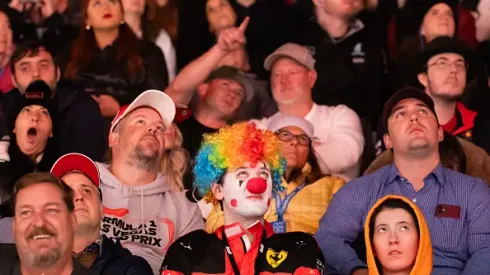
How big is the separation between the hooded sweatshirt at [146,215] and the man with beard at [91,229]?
0.44 m

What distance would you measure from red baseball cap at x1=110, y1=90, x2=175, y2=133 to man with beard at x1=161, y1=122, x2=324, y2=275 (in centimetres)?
94

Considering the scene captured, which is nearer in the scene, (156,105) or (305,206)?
(305,206)

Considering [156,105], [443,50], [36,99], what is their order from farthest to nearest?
1. [443,50]
2. [36,99]
3. [156,105]

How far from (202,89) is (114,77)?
49 cm

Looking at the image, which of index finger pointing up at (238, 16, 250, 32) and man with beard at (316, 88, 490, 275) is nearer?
man with beard at (316, 88, 490, 275)

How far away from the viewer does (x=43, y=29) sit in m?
8.10

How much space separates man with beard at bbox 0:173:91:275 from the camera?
5.59 metres

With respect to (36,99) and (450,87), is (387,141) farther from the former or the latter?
(36,99)

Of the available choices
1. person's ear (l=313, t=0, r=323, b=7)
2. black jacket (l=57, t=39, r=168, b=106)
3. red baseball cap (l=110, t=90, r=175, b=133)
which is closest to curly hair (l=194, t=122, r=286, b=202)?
red baseball cap (l=110, t=90, r=175, b=133)

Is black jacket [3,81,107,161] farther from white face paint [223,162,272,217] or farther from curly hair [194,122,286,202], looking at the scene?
white face paint [223,162,272,217]

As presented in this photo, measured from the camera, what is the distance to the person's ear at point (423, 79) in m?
7.57

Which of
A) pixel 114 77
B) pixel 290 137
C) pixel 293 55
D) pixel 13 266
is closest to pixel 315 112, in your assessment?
pixel 293 55

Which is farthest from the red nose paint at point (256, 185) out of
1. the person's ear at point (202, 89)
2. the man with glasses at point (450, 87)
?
the person's ear at point (202, 89)

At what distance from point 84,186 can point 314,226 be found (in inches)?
48.2
